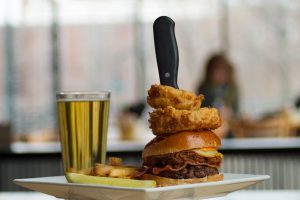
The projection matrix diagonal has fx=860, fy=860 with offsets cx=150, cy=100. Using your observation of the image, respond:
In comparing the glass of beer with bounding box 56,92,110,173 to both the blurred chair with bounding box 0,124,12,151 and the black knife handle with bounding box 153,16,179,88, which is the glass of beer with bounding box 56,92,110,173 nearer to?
the black knife handle with bounding box 153,16,179,88

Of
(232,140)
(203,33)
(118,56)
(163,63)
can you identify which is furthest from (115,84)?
(163,63)

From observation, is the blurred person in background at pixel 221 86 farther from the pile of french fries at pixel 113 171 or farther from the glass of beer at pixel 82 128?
the pile of french fries at pixel 113 171

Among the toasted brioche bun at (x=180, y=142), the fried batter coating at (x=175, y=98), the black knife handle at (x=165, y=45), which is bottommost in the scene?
the toasted brioche bun at (x=180, y=142)

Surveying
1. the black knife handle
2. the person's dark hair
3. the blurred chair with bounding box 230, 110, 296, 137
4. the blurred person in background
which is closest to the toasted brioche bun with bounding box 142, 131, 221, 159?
the black knife handle

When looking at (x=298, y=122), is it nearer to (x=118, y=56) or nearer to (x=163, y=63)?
(x=118, y=56)

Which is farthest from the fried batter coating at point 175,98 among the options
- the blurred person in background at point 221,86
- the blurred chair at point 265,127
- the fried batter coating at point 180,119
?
the blurred chair at point 265,127
